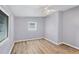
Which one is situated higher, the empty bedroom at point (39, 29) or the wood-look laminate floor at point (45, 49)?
the empty bedroom at point (39, 29)

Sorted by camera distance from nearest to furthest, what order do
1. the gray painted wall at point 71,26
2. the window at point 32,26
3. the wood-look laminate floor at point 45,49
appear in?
the wood-look laminate floor at point 45,49 < the gray painted wall at point 71,26 < the window at point 32,26

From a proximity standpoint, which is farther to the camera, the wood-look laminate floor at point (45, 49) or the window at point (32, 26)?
the window at point (32, 26)

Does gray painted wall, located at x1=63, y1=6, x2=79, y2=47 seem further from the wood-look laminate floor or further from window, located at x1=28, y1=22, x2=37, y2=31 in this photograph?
window, located at x1=28, y1=22, x2=37, y2=31

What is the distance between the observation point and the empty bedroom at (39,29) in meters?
3.36

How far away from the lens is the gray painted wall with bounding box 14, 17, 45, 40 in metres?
6.97

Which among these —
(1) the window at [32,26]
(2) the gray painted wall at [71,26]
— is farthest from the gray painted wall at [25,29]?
(2) the gray painted wall at [71,26]

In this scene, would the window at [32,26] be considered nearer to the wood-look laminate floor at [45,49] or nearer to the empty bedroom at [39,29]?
the empty bedroom at [39,29]

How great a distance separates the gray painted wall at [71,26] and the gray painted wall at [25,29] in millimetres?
2829

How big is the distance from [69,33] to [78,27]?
2.70 ft

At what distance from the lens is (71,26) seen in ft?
15.4

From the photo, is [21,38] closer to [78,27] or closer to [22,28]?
[22,28]
